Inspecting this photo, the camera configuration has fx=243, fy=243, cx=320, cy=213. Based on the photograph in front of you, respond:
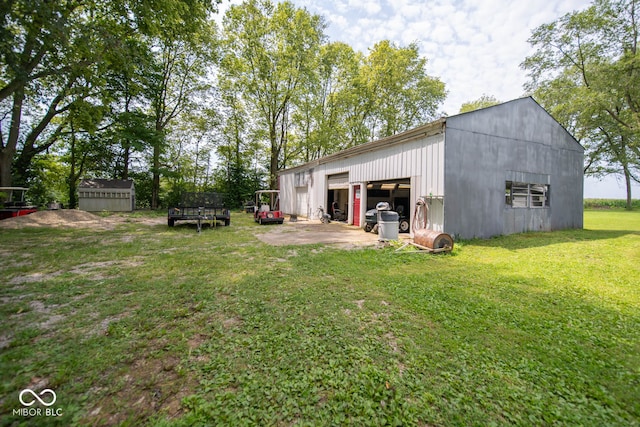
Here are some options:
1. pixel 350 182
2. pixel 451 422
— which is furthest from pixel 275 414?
pixel 350 182

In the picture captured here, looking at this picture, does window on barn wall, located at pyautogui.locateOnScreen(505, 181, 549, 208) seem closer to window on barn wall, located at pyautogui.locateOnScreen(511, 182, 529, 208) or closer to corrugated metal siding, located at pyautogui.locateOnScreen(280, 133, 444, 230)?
window on barn wall, located at pyautogui.locateOnScreen(511, 182, 529, 208)

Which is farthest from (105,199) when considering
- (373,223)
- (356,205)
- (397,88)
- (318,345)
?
(397,88)

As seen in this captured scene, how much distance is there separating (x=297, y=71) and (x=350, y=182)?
1721 cm

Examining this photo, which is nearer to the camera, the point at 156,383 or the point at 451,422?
the point at 451,422

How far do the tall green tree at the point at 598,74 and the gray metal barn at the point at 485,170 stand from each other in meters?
5.41

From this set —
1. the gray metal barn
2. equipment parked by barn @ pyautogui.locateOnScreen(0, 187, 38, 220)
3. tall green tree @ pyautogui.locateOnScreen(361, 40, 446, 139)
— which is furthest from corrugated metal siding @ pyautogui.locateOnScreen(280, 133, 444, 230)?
equipment parked by barn @ pyautogui.locateOnScreen(0, 187, 38, 220)

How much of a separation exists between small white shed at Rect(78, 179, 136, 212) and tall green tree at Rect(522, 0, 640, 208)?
1235 inches

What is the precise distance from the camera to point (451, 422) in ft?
5.40

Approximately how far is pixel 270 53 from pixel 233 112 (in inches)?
282

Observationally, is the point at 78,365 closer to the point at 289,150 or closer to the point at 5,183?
the point at 5,183

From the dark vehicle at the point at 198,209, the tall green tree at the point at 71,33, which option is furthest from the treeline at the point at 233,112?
the dark vehicle at the point at 198,209

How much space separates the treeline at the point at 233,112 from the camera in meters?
19.7

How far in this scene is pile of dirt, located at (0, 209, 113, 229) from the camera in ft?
35.3

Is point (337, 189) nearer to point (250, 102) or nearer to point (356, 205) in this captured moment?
point (356, 205)
